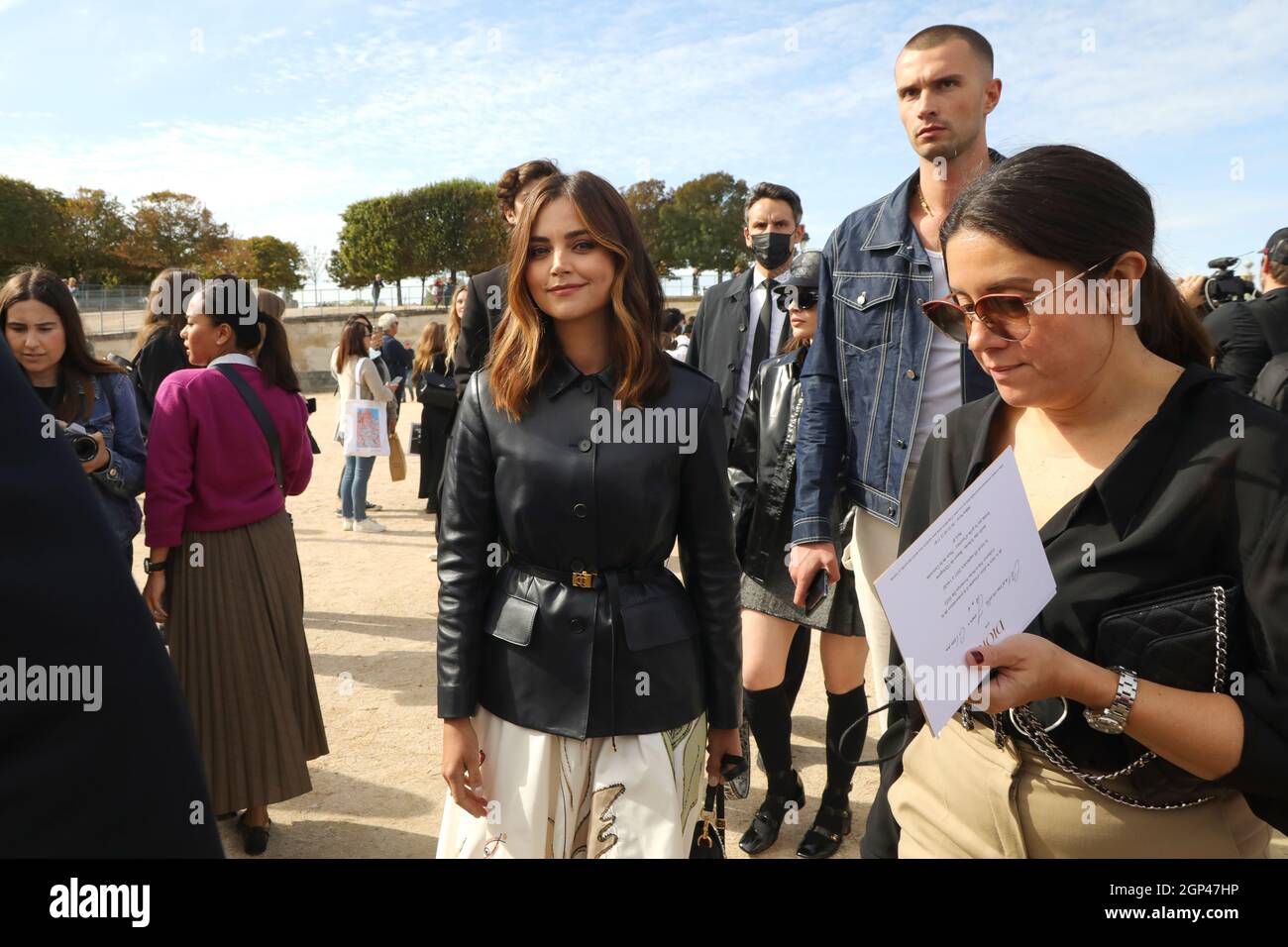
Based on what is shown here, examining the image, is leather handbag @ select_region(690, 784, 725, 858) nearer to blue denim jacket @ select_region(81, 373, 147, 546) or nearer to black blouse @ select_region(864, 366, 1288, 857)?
black blouse @ select_region(864, 366, 1288, 857)

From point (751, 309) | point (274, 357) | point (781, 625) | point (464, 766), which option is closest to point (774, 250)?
point (751, 309)

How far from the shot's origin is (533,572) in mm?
2395

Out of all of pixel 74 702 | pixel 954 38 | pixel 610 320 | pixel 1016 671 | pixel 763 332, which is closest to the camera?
pixel 74 702

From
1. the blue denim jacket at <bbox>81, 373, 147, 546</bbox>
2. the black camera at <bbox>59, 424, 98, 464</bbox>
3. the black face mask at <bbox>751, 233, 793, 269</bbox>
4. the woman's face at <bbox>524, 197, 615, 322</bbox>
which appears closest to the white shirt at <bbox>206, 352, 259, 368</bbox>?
the blue denim jacket at <bbox>81, 373, 147, 546</bbox>

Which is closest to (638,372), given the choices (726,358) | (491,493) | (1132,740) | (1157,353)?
(491,493)

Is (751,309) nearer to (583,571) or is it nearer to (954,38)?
(954,38)

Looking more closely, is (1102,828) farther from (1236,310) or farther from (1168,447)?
(1236,310)

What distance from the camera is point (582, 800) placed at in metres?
2.33

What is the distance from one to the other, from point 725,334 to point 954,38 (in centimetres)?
229

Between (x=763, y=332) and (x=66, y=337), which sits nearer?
(x=66, y=337)

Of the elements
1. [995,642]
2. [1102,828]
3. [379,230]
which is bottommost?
[1102,828]

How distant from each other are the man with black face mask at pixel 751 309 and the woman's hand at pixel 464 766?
274cm

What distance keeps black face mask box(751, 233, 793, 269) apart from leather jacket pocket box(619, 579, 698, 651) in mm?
2992
